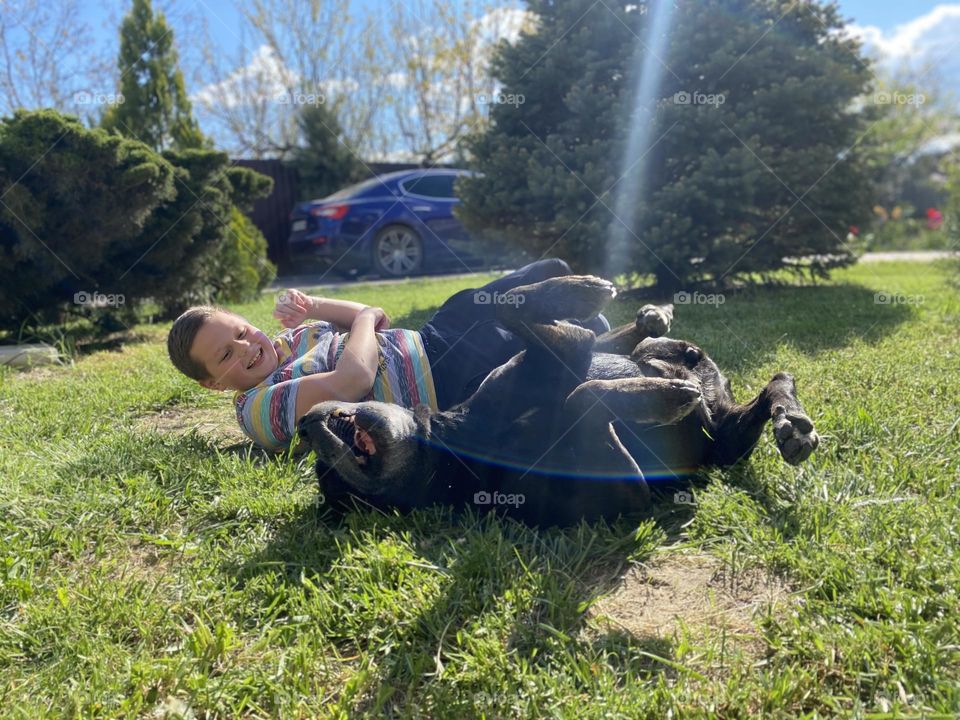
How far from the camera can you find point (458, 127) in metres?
15.0

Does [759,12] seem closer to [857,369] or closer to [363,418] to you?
[857,369]

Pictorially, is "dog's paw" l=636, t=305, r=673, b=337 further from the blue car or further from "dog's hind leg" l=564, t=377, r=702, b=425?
the blue car

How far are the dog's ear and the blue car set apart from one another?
8112mm

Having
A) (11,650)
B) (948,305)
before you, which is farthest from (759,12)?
(11,650)

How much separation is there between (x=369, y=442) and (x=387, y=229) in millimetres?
8607

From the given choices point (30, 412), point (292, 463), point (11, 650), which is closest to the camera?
point (11, 650)

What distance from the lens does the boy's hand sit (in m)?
2.52

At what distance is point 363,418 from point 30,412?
227 centimetres

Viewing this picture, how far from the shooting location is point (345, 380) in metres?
2.10

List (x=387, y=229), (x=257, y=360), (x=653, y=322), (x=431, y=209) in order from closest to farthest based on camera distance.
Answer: (x=653, y=322)
(x=257, y=360)
(x=387, y=229)
(x=431, y=209)

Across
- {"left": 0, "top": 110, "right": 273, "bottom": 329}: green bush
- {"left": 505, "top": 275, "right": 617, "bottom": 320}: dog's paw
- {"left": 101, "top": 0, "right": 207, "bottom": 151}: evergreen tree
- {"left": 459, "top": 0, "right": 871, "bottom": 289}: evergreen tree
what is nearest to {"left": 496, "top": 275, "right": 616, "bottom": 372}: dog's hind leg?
{"left": 505, "top": 275, "right": 617, "bottom": 320}: dog's paw

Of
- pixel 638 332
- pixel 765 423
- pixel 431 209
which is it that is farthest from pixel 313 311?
pixel 431 209

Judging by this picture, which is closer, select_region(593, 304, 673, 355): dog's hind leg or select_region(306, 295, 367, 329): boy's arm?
select_region(593, 304, 673, 355): dog's hind leg

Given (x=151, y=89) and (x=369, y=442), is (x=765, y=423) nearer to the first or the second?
(x=369, y=442)
